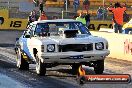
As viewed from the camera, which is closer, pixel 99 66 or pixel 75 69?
pixel 99 66

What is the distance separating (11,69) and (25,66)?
1.52 feet

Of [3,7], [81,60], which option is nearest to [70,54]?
[81,60]

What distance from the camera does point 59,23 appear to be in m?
13.0

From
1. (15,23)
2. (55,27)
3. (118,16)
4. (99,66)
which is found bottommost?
(15,23)

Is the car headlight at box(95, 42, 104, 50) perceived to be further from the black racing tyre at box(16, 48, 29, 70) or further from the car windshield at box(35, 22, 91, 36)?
the black racing tyre at box(16, 48, 29, 70)

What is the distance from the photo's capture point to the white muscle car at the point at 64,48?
1167cm

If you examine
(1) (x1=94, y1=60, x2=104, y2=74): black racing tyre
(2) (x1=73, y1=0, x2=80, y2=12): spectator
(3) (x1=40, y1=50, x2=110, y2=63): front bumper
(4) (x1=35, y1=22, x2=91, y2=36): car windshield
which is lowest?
(2) (x1=73, y1=0, x2=80, y2=12): spectator

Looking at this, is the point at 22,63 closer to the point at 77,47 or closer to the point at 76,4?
the point at 77,47

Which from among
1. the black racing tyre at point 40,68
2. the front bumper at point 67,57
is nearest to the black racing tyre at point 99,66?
the front bumper at point 67,57

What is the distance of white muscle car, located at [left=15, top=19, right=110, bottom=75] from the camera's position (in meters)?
11.7

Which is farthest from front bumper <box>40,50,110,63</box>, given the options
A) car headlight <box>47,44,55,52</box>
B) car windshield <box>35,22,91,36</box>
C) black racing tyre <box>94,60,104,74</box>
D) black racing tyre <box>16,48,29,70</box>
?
black racing tyre <box>16,48,29,70</box>

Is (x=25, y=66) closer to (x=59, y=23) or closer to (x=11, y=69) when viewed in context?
(x=11, y=69)

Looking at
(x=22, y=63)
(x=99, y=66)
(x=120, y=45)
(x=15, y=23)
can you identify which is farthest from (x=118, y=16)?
(x=15, y=23)

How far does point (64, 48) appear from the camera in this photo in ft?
38.5
